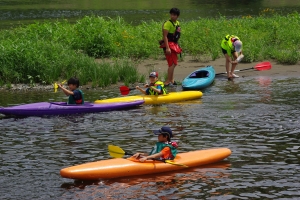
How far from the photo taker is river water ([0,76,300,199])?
8438mm

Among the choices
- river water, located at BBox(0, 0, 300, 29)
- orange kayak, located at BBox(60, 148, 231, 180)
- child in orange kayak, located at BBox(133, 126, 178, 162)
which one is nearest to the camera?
orange kayak, located at BBox(60, 148, 231, 180)

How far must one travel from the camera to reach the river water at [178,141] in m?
8.44

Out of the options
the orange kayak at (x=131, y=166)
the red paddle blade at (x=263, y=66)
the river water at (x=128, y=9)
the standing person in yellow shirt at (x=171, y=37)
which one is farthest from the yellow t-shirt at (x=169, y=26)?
the river water at (x=128, y=9)

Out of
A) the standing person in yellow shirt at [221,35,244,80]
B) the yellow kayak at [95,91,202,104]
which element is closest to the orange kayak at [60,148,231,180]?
the yellow kayak at [95,91,202,104]

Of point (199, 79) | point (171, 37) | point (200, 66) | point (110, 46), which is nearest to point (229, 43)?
point (199, 79)

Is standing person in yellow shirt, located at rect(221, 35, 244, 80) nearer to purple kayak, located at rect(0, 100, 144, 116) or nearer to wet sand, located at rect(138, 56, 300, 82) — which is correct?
wet sand, located at rect(138, 56, 300, 82)

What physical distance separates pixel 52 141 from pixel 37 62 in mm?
5919

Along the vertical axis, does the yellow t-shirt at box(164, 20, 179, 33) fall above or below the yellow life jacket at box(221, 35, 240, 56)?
above

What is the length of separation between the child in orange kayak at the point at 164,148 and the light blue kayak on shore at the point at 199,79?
6.50 metres

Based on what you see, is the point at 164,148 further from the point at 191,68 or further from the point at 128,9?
the point at 128,9

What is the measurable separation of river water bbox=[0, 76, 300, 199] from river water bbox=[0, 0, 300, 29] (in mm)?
16077

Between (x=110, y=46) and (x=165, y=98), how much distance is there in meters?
5.40

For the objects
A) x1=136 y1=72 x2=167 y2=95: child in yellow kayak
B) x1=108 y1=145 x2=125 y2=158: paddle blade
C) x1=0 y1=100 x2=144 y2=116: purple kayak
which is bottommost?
x1=108 y1=145 x2=125 y2=158: paddle blade

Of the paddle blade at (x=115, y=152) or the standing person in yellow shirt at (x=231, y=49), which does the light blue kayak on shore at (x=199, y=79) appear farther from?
the paddle blade at (x=115, y=152)
